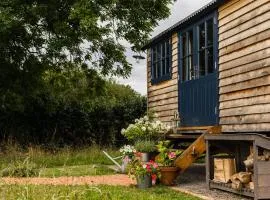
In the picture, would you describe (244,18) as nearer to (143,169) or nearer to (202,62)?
(202,62)

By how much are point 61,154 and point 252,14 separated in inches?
389

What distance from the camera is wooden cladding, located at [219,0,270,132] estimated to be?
884 centimetres

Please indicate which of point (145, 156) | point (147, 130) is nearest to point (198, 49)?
point (147, 130)

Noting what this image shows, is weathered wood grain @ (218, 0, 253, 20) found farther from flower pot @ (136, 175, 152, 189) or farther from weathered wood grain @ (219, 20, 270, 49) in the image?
flower pot @ (136, 175, 152, 189)

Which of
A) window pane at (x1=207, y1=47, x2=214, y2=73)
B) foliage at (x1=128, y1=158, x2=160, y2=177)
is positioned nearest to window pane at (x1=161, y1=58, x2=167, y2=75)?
window pane at (x1=207, y1=47, x2=214, y2=73)

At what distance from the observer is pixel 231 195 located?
9.27 meters

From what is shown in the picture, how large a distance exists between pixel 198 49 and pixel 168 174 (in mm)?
2872

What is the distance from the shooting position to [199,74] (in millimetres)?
11469

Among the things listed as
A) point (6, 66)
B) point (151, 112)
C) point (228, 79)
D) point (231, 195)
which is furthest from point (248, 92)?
point (6, 66)

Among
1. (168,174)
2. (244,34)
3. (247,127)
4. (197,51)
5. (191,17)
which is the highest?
(191,17)

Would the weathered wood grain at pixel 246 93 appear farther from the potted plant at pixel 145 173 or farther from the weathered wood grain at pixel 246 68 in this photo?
the potted plant at pixel 145 173

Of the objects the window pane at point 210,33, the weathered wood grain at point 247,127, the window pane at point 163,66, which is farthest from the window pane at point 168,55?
the weathered wood grain at point 247,127

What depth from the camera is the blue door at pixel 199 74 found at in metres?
10.9

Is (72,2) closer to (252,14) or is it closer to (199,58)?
(199,58)
